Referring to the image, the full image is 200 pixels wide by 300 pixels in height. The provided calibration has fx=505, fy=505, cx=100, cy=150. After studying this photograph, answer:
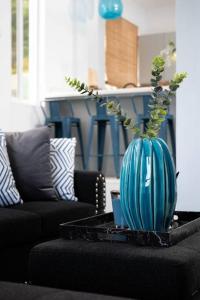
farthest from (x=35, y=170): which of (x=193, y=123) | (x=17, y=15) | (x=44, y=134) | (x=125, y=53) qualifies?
(x=125, y=53)

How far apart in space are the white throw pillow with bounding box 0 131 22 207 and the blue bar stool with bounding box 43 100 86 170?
331cm

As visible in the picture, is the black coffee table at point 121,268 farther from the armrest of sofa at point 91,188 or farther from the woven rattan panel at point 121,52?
the woven rattan panel at point 121,52

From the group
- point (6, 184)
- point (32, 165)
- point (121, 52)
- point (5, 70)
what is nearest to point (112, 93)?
point (5, 70)

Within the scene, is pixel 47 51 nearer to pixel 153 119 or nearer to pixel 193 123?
pixel 193 123

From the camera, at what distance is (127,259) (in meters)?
1.56

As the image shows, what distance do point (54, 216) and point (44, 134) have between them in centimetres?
68

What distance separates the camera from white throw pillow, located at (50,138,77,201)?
3.44 m

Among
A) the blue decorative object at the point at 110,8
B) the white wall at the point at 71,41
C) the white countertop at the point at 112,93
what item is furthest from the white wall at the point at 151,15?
the white countertop at the point at 112,93

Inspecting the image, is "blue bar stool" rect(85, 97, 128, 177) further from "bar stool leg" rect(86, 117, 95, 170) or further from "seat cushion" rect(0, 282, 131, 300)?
"seat cushion" rect(0, 282, 131, 300)

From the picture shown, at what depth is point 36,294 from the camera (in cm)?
130

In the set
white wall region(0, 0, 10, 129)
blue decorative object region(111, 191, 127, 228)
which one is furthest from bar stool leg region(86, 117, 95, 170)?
blue decorative object region(111, 191, 127, 228)

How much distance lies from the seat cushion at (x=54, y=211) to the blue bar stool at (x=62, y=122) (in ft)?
10.6

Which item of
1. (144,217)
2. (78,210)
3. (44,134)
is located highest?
(44,134)

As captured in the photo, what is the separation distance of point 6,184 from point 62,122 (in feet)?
11.6
